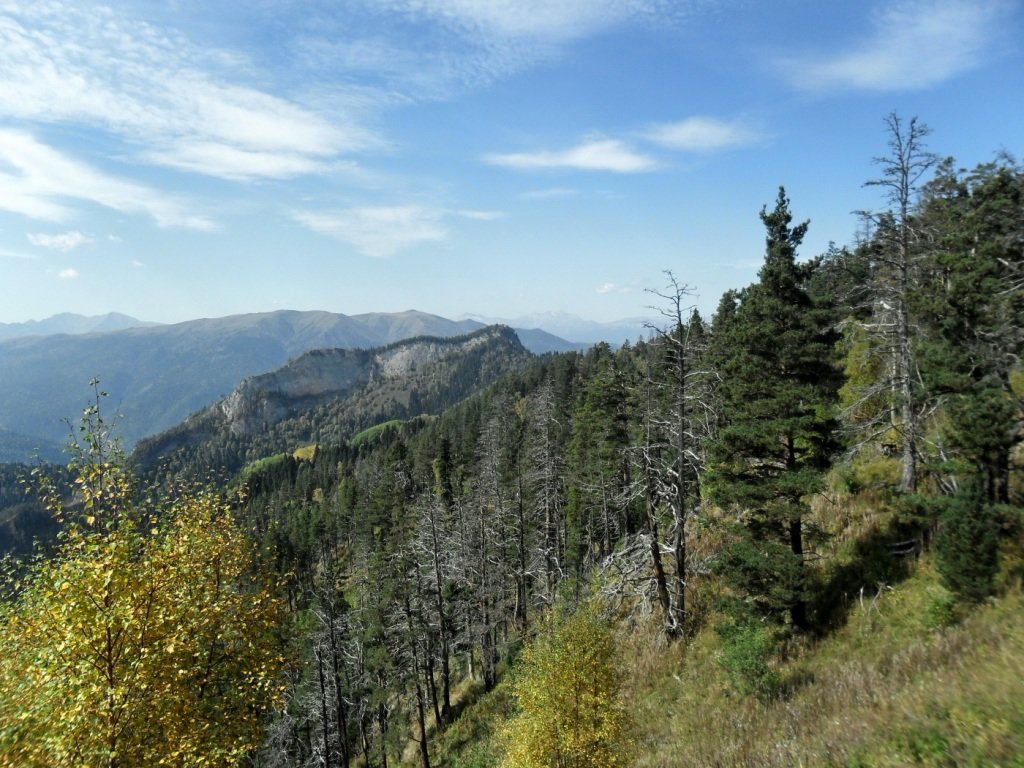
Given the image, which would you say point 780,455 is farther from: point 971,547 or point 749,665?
point 749,665

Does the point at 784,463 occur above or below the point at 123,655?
above

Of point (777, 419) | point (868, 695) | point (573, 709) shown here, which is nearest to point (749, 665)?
point (868, 695)

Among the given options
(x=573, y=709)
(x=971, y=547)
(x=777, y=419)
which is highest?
(x=777, y=419)

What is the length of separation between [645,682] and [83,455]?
20.2 metres

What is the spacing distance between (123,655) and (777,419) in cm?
1631

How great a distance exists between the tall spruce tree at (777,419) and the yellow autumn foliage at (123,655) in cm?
1391

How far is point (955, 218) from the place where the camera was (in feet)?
72.5

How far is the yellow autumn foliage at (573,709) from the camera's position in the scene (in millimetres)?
15648

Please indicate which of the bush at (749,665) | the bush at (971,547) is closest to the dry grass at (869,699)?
the bush at (749,665)

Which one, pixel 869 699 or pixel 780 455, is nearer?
pixel 869 699

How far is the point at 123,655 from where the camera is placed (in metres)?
8.93

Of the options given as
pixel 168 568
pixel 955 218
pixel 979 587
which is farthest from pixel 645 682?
pixel 955 218

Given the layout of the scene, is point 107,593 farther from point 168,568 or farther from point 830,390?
point 830,390

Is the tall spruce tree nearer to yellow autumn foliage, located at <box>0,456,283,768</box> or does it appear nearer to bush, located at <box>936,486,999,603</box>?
bush, located at <box>936,486,999,603</box>
